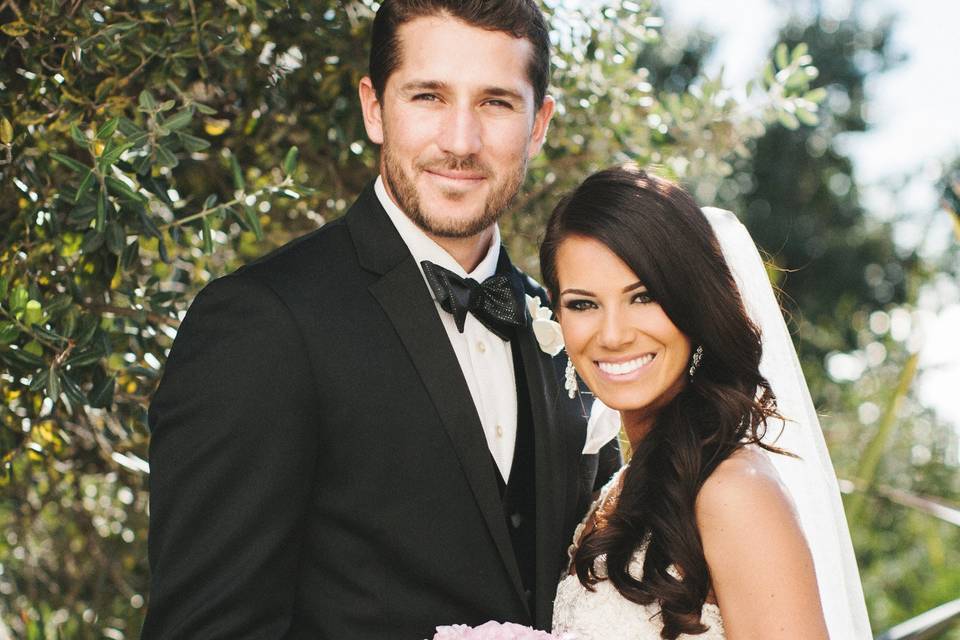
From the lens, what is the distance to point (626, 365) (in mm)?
2592

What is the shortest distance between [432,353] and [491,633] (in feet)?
2.02

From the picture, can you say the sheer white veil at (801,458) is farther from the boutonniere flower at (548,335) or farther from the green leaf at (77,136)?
the green leaf at (77,136)

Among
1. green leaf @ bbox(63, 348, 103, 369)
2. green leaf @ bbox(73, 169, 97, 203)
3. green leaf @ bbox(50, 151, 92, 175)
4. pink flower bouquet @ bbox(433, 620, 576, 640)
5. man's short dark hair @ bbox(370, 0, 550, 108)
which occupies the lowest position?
pink flower bouquet @ bbox(433, 620, 576, 640)

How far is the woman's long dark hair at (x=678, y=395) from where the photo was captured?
238 centimetres

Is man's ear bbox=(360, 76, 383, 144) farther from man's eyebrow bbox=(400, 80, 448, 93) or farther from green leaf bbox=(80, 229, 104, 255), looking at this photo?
green leaf bbox=(80, 229, 104, 255)

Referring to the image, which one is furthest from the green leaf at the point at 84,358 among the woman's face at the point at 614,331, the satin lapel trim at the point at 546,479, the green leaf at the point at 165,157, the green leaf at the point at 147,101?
the woman's face at the point at 614,331

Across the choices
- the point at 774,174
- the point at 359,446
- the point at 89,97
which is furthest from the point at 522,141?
the point at 774,174

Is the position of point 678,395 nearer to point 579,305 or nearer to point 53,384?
point 579,305

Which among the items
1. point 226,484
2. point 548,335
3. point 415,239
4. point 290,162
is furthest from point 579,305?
point 226,484

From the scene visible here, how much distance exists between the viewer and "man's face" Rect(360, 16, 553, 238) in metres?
2.45

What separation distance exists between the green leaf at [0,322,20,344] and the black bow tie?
35.4 inches

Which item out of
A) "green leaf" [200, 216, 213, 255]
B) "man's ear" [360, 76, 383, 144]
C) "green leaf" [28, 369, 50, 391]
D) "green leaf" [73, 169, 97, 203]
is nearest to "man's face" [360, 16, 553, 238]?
"man's ear" [360, 76, 383, 144]

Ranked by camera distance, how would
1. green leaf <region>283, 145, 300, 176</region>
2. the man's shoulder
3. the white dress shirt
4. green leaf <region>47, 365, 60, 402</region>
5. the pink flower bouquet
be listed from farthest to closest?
the man's shoulder, green leaf <region>283, 145, 300, 176</region>, the white dress shirt, green leaf <region>47, 365, 60, 402</region>, the pink flower bouquet

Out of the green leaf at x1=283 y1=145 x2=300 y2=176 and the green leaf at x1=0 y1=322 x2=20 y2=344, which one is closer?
the green leaf at x1=0 y1=322 x2=20 y2=344
